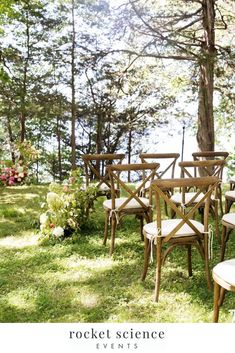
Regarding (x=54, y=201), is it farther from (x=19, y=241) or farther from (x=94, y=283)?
(x=94, y=283)

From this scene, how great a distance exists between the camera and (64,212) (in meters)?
4.77

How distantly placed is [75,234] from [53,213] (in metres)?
0.35

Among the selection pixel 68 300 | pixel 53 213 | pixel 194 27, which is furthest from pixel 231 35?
pixel 68 300

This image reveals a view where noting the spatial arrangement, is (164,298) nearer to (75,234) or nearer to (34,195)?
(75,234)

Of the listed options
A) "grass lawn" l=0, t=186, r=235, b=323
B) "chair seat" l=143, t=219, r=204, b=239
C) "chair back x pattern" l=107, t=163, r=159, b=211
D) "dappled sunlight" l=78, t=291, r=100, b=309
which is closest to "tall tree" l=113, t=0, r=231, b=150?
"grass lawn" l=0, t=186, r=235, b=323

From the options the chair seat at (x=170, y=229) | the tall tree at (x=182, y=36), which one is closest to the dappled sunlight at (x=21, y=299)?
the chair seat at (x=170, y=229)

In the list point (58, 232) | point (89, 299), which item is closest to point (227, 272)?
point (89, 299)

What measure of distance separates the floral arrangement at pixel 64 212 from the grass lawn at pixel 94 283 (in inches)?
6.2

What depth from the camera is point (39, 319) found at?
3057mm

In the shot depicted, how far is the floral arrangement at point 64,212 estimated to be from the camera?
473 centimetres

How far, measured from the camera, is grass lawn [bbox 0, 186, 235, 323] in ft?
10.1

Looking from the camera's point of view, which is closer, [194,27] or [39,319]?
[39,319]

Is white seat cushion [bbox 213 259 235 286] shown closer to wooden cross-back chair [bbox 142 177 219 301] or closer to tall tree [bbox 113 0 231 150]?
wooden cross-back chair [bbox 142 177 219 301]
